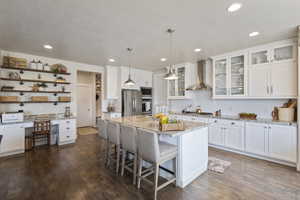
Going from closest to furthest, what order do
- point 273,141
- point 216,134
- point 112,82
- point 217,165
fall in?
1. point 217,165
2. point 273,141
3. point 216,134
4. point 112,82

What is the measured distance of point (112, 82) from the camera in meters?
5.31

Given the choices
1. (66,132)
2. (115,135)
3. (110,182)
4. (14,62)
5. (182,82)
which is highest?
(14,62)

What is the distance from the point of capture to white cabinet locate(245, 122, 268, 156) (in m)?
3.08

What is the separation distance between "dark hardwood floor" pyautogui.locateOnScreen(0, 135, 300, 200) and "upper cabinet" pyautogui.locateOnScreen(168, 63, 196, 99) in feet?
8.00

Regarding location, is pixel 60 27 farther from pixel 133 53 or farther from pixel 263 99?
pixel 263 99

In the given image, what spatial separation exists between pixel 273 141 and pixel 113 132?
10.7 ft

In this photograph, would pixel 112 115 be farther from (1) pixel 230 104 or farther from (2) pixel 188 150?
(1) pixel 230 104

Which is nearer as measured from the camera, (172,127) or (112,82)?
(172,127)

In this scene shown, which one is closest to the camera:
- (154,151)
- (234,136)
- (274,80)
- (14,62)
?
(154,151)

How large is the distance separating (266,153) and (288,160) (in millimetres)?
343

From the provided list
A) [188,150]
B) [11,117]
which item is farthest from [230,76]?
[11,117]

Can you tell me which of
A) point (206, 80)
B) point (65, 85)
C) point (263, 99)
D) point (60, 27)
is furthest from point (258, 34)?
point (65, 85)

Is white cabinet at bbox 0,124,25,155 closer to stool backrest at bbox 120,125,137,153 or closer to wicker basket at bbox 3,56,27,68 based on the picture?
wicker basket at bbox 3,56,27,68

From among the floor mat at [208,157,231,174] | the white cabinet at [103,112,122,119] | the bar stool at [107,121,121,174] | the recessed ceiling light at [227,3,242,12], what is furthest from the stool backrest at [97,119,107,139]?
the recessed ceiling light at [227,3,242,12]
